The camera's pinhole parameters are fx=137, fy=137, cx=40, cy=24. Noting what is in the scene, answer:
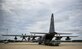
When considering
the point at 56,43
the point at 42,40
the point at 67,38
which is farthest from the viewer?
the point at 67,38

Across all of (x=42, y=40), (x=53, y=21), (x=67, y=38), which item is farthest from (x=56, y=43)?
(x=67, y=38)

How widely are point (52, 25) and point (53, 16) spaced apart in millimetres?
1614

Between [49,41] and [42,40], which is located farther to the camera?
[42,40]

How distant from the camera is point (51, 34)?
2320 cm

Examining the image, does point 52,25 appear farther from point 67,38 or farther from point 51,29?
point 67,38

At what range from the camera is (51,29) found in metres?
22.7

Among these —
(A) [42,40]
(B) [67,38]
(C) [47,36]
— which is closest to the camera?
(C) [47,36]

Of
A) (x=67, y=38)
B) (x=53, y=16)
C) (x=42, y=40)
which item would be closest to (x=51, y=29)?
(x=53, y=16)

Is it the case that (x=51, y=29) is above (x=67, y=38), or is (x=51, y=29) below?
above

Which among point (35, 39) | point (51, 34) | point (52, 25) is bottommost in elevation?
point (35, 39)

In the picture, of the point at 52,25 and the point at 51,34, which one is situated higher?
the point at 52,25

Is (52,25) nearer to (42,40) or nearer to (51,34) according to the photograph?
(51,34)

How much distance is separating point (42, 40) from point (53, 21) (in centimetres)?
608

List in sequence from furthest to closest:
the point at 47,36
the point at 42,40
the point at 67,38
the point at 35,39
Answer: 1. the point at 35,39
2. the point at 67,38
3. the point at 42,40
4. the point at 47,36
